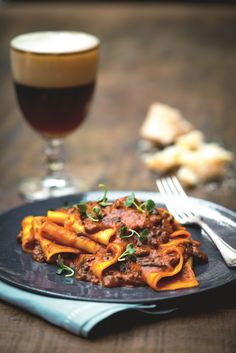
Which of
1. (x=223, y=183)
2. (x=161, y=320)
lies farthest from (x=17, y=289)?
(x=223, y=183)

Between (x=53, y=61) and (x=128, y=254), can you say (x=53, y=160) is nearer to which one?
(x=53, y=61)

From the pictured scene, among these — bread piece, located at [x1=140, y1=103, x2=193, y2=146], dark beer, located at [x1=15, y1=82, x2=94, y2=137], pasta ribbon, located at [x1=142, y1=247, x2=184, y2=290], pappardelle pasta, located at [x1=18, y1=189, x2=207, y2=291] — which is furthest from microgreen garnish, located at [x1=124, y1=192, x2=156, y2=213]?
bread piece, located at [x1=140, y1=103, x2=193, y2=146]

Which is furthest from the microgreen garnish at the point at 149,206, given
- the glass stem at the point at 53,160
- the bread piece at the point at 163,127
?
the bread piece at the point at 163,127

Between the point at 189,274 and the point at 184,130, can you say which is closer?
the point at 189,274

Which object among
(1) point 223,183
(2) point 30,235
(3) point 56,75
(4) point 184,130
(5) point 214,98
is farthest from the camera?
(5) point 214,98

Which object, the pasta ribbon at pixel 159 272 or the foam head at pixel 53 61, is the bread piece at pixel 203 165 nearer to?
the foam head at pixel 53 61

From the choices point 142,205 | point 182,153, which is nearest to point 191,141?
point 182,153

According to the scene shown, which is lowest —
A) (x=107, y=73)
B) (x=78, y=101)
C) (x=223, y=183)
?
(x=107, y=73)

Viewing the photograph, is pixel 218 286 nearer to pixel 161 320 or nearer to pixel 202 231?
pixel 161 320
